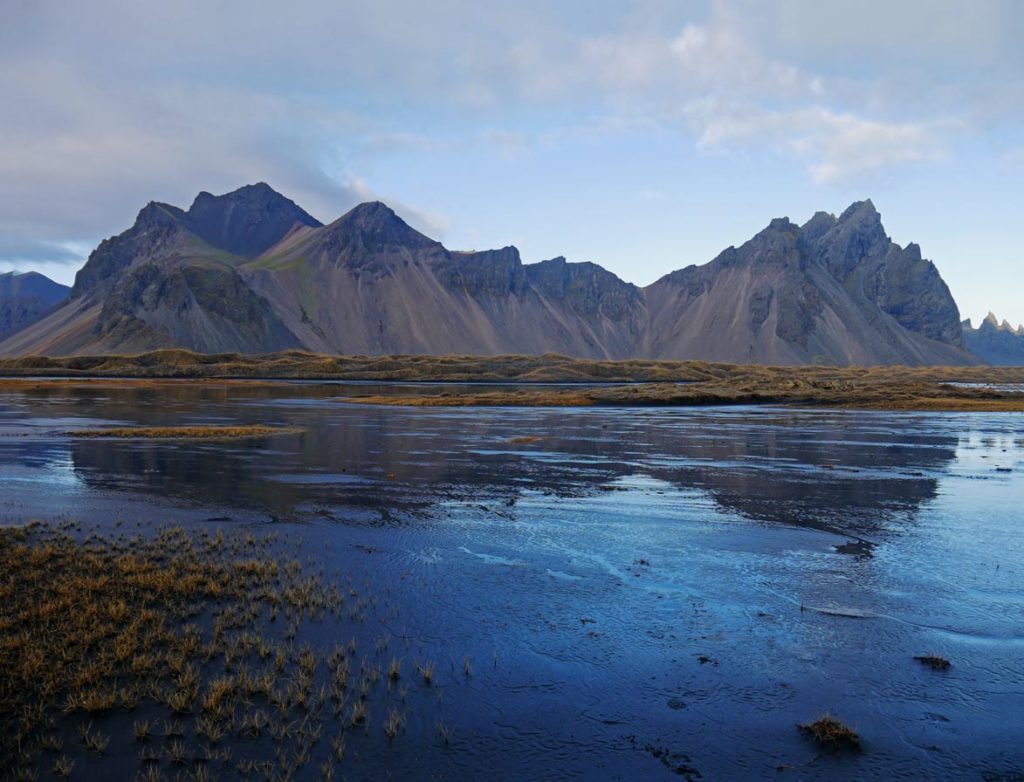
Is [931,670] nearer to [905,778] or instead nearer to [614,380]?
[905,778]

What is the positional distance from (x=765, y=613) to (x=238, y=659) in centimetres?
1031

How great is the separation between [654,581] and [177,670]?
10.4m

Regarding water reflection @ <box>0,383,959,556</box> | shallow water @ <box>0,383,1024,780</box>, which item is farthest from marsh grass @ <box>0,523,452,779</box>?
water reflection @ <box>0,383,959,556</box>

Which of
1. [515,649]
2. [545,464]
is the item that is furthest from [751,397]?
[515,649]

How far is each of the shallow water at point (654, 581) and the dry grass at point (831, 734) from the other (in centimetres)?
23

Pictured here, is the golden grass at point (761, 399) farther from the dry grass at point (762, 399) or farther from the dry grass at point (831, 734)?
the dry grass at point (831, 734)

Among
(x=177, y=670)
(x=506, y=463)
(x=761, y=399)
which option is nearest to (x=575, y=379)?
(x=761, y=399)

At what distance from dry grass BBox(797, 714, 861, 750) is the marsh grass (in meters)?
5.62

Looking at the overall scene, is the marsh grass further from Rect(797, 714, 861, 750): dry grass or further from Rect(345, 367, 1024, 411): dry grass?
Rect(345, 367, 1024, 411): dry grass

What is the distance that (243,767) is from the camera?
913 cm

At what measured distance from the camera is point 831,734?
33.1ft

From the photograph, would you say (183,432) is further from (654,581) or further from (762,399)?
(762,399)

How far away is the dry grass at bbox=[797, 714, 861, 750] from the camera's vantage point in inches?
391

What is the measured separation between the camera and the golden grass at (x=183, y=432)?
4819 cm
